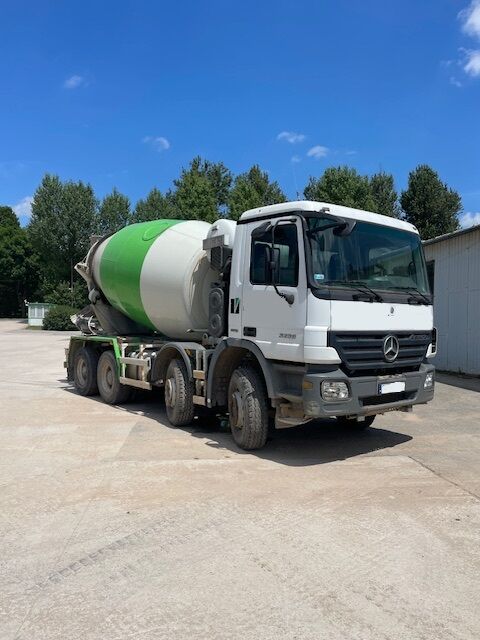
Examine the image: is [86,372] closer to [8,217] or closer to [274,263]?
[274,263]

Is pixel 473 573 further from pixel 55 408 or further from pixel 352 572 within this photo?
pixel 55 408

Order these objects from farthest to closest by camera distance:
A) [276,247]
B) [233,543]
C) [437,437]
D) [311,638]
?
[437,437] → [276,247] → [233,543] → [311,638]

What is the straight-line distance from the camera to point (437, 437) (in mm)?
7957

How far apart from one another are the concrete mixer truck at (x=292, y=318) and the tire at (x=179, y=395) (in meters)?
0.01

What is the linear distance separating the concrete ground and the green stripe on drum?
2.70m

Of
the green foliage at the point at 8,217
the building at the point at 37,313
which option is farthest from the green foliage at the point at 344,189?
the green foliage at the point at 8,217

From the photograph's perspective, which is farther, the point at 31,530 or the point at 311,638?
the point at 31,530

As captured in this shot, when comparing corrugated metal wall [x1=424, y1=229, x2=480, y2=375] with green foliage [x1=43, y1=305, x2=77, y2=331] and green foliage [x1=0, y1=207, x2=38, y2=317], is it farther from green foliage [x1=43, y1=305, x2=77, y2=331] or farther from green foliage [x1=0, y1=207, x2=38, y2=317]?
green foliage [x1=0, y1=207, x2=38, y2=317]

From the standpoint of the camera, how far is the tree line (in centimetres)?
3819

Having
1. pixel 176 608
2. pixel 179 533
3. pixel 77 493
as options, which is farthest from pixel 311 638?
pixel 77 493

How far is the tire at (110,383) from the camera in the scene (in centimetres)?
1014

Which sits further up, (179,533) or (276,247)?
(276,247)

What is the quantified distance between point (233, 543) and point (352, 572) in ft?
3.02

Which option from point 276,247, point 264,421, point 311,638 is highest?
point 276,247
